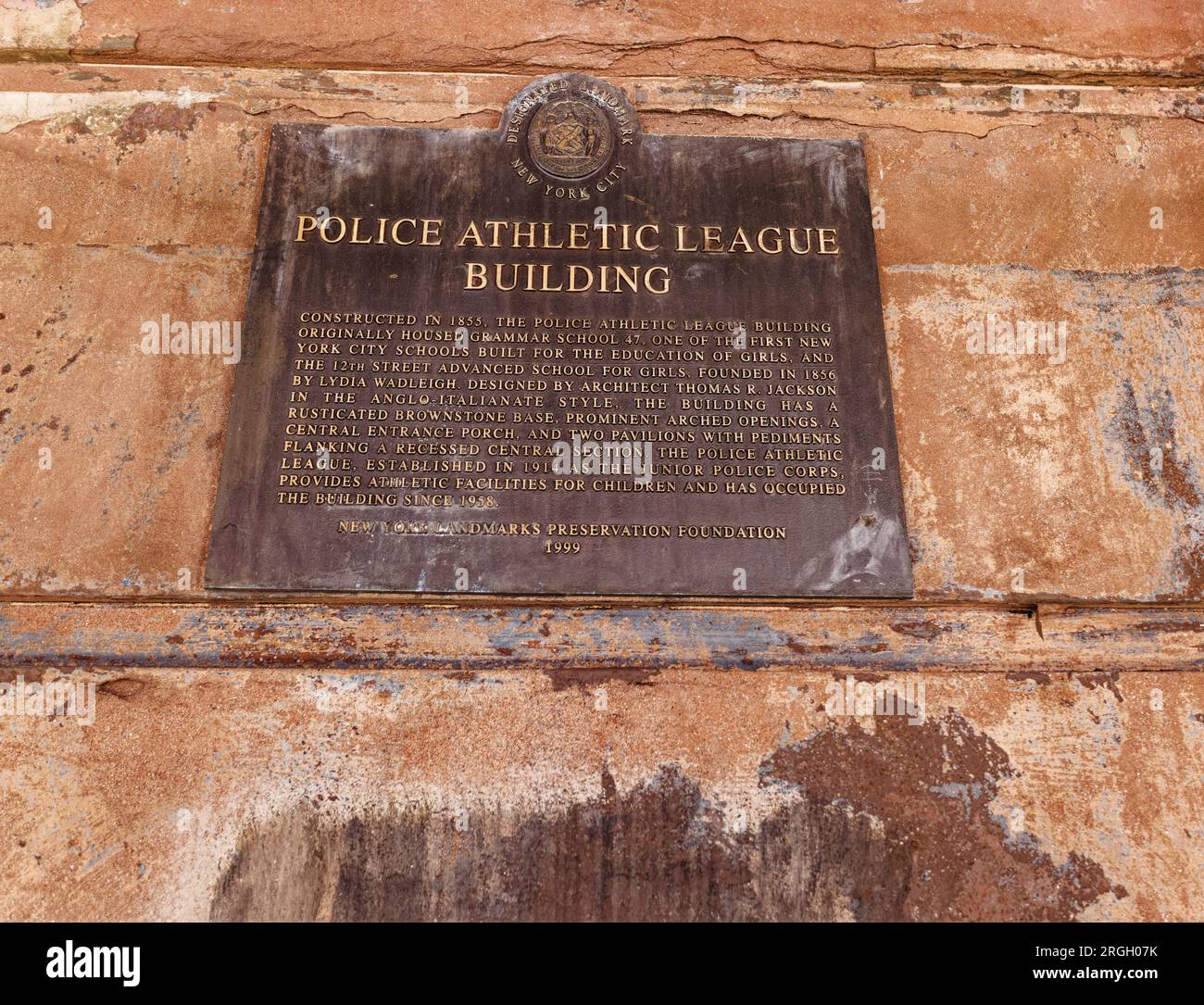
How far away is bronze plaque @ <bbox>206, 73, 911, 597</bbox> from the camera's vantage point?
11.6 ft

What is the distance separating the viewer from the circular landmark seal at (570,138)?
13.7 feet

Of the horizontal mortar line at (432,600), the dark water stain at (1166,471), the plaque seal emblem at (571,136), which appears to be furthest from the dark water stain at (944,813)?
the plaque seal emblem at (571,136)

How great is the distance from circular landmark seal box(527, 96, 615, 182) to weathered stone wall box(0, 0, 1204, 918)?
0.32m

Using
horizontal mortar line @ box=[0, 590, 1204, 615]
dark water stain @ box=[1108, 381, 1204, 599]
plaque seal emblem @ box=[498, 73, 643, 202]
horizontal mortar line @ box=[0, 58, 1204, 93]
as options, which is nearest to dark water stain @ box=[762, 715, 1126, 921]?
horizontal mortar line @ box=[0, 590, 1204, 615]

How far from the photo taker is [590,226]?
4.10 m

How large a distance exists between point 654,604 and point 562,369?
119 centimetres

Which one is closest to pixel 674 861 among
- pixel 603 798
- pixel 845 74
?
pixel 603 798

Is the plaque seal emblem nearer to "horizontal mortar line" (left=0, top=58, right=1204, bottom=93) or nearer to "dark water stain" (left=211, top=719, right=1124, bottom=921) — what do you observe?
"horizontal mortar line" (left=0, top=58, right=1204, bottom=93)

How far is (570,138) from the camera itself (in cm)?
421

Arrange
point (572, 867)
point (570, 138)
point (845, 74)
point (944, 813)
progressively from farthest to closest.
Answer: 1. point (845, 74)
2. point (570, 138)
3. point (944, 813)
4. point (572, 867)

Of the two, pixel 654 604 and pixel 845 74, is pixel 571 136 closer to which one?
pixel 845 74

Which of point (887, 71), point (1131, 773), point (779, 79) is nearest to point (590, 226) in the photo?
point (779, 79)

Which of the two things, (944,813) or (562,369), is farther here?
(562,369)

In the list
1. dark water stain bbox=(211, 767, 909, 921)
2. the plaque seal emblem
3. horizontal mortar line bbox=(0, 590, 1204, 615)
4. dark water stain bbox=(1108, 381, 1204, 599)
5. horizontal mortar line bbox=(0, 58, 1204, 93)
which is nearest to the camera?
dark water stain bbox=(211, 767, 909, 921)
